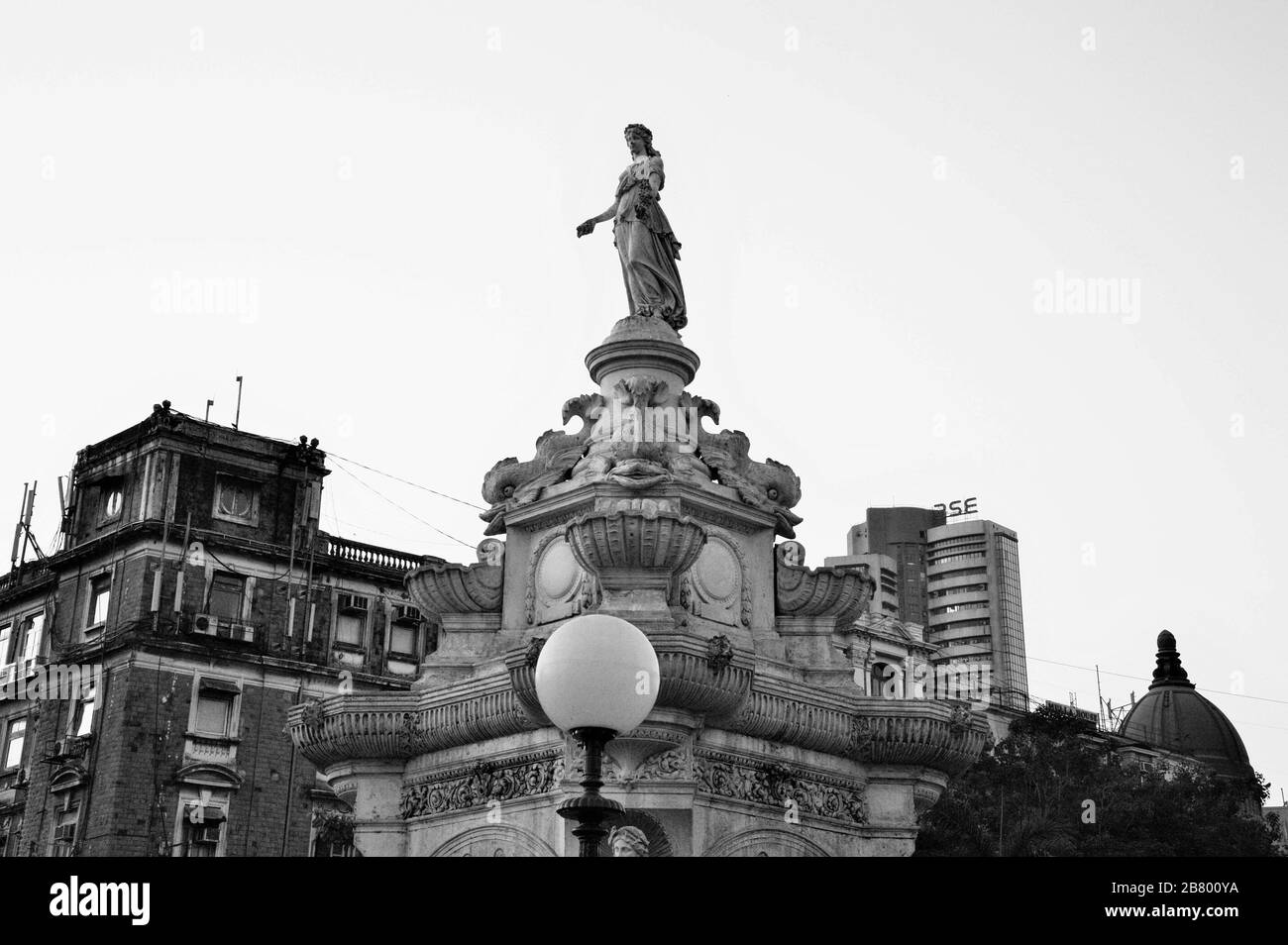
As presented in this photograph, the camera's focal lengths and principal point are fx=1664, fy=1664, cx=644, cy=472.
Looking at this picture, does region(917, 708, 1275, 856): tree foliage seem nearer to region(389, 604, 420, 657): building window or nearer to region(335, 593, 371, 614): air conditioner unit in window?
region(389, 604, 420, 657): building window

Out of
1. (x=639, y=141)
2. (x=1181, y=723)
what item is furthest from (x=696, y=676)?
(x=1181, y=723)

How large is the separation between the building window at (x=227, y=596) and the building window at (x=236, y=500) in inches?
79.2

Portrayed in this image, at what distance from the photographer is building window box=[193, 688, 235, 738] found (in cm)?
4947

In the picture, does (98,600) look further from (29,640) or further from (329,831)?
(329,831)

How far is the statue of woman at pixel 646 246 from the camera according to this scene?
17156 millimetres

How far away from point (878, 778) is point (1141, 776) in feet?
141

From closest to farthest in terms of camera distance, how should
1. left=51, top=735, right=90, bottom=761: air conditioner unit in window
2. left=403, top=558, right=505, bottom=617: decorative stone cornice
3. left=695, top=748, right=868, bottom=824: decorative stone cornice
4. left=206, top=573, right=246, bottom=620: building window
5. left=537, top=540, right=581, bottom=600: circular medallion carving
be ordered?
left=695, top=748, right=868, bottom=824: decorative stone cornice, left=537, top=540, right=581, bottom=600: circular medallion carving, left=403, top=558, right=505, bottom=617: decorative stone cornice, left=51, top=735, right=90, bottom=761: air conditioner unit in window, left=206, top=573, right=246, bottom=620: building window

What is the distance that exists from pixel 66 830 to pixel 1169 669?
6660cm

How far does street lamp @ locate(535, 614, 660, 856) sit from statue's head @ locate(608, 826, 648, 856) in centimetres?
348

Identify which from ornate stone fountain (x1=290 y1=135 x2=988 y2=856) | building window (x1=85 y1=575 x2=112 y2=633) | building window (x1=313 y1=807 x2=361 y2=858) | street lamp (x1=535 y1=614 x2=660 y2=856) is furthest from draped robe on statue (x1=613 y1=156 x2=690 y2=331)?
building window (x1=85 y1=575 x2=112 y2=633)

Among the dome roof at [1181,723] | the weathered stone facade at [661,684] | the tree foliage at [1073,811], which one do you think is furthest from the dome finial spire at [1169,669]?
the weathered stone facade at [661,684]

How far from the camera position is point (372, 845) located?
1534 centimetres

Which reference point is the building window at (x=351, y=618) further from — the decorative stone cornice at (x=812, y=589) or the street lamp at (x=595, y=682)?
the street lamp at (x=595, y=682)
